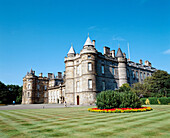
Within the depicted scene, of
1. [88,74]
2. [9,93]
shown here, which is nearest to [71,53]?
[88,74]

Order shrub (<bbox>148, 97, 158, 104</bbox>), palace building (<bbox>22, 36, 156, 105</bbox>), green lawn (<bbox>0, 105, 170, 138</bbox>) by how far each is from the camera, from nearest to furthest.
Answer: green lawn (<bbox>0, 105, 170, 138</bbox>) < shrub (<bbox>148, 97, 158, 104</bbox>) < palace building (<bbox>22, 36, 156, 105</bbox>)

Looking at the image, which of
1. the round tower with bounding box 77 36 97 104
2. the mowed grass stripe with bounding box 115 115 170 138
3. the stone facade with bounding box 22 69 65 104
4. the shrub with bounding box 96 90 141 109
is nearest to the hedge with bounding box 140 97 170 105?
the round tower with bounding box 77 36 97 104

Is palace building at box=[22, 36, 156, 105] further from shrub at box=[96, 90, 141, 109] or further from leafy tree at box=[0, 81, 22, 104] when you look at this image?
leafy tree at box=[0, 81, 22, 104]

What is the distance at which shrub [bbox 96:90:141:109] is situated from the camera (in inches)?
707

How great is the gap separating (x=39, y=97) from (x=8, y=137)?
2440 inches

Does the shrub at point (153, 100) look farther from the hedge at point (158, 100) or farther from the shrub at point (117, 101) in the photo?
the shrub at point (117, 101)

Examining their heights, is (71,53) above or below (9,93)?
above

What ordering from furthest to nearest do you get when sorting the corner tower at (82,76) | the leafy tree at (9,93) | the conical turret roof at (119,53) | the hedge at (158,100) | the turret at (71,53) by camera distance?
the leafy tree at (9,93), the conical turret roof at (119,53), the turret at (71,53), the corner tower at (82,76), the hedge at (158,100)

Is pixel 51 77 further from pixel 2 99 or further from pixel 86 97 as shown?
pixel 86 97

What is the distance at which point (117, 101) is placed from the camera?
18.7 meters

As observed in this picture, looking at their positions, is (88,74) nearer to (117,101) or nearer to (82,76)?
(82,76)

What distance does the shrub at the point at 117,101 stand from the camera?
58.9ft

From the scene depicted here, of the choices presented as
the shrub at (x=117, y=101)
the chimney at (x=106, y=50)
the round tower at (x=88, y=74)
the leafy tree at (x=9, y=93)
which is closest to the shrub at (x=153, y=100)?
the round tower at (x=88, y=74)

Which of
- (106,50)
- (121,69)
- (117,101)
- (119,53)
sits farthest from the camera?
(119,53)
